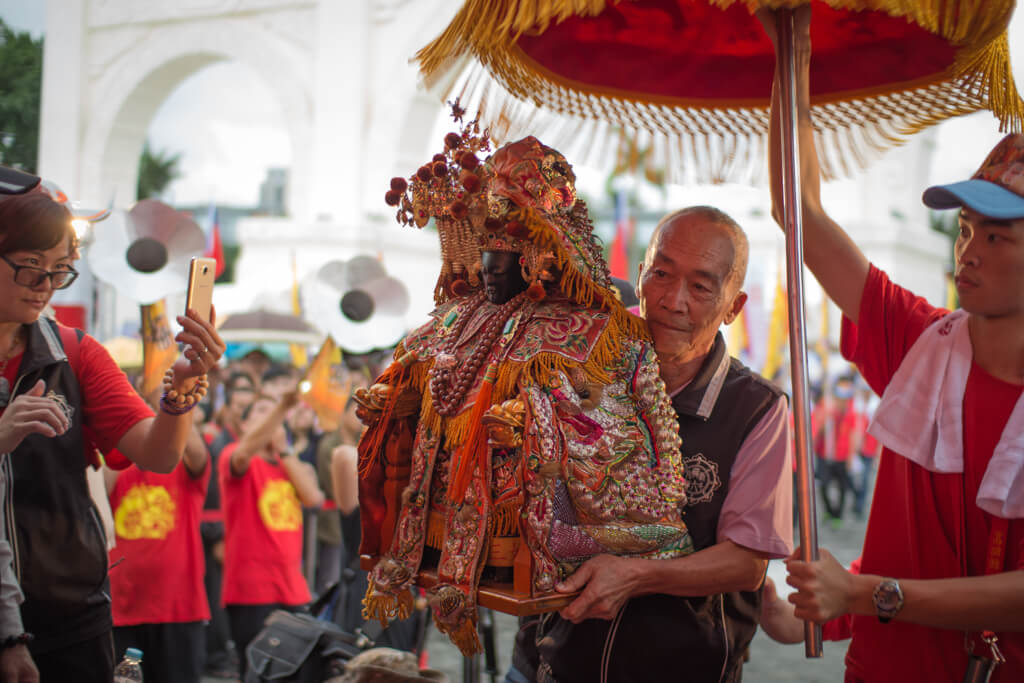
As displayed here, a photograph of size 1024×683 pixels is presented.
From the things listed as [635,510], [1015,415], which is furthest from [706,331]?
[1015,415]

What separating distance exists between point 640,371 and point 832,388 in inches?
514

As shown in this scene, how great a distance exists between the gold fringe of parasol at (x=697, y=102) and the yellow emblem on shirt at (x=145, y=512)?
118 inches

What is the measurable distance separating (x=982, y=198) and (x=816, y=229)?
473 mm

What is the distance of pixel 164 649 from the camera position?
4.50 m

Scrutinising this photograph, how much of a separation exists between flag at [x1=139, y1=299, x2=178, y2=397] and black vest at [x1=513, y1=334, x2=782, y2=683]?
3187 mm

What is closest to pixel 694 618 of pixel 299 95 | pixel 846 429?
pixel 846 429

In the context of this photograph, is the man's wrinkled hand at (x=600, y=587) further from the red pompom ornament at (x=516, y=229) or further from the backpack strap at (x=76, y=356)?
the backpack strap at (x=76, y=356)

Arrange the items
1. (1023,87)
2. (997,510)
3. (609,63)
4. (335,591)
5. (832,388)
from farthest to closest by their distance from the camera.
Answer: (832,388) → (335,591) → (609,63) → (1023,87) → (997,510)

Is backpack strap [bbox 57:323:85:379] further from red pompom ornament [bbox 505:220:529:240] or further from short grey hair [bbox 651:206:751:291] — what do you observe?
short grey hair [bbox 651:206:751:291]

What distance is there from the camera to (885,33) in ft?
8.66

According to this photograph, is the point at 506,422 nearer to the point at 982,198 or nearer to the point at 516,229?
the point at 516,229

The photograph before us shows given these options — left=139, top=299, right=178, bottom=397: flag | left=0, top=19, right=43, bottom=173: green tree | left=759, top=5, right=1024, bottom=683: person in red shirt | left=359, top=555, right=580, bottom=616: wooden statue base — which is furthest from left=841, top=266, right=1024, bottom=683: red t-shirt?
left=0, top=19, right=43, bottom=173: green tree

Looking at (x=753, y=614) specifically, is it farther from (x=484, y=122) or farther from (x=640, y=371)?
(x=484, y=122)

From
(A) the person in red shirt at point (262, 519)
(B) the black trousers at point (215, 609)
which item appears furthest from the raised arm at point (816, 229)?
(B) the black trousers at point (215, 609)
